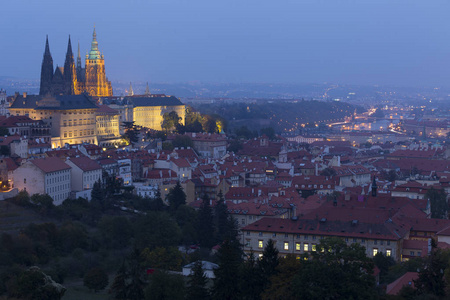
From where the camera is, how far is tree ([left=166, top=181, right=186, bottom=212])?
55.9 metres

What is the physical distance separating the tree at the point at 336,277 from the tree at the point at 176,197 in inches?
980

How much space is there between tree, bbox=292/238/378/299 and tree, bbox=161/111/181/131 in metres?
63.5

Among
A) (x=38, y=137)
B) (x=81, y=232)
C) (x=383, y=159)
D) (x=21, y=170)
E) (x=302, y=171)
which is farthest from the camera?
(x=383, y=159)

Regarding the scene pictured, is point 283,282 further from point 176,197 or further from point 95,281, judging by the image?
point 176,197

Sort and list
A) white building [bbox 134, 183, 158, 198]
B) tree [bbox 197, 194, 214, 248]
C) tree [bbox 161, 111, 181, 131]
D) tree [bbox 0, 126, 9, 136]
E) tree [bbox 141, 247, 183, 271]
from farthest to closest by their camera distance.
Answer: tree [bbox 161, 111, 181, 131] → tree [bbox 0, 126, 9, 136] → white building [bbox 134, 183, 158, 198] → tree [bbox 197, 194, 214, 248] → tree [bbox 141, 247, 183, 271]

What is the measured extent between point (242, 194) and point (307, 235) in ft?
47.8

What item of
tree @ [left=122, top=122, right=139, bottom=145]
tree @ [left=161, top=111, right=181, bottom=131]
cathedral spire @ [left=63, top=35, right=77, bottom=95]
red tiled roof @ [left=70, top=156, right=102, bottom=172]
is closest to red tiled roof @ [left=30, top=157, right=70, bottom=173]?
red tiled roof @ [left=70, top=156, right=102, bottom=172]

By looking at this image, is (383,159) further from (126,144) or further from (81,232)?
(81,232)

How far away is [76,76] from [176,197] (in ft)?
173

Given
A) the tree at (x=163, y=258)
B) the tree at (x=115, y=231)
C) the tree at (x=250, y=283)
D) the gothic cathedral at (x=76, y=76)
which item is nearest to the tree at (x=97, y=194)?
the tree at (x=115, y=231)

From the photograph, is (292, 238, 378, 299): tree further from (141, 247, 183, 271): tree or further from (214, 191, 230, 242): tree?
(214, 191, 230, 242): tree

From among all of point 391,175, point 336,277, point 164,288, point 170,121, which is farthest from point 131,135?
point 336,277

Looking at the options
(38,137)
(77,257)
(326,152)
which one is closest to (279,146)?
(326,152)

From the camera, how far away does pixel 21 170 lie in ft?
168
